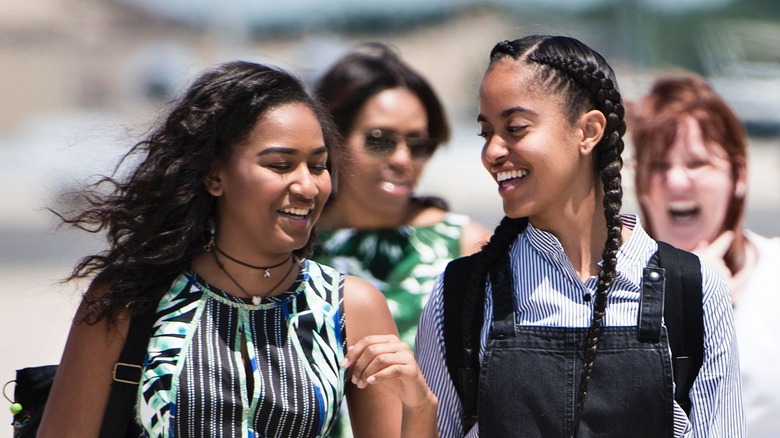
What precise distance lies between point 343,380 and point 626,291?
2.10 ft

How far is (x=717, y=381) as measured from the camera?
2404mm

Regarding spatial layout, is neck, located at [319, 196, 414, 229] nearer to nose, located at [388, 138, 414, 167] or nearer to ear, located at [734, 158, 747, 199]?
nose, located at [388, 138, 414, 167]

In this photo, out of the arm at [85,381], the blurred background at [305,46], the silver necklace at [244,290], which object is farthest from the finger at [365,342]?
the blurred background at [305,46]

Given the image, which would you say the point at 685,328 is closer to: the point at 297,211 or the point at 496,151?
the point at 496,151

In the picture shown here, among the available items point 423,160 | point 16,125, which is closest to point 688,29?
point 16,125

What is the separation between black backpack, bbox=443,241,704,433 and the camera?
7.87ft

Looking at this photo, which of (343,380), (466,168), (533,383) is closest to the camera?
(533,383)

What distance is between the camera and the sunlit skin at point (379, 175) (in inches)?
153

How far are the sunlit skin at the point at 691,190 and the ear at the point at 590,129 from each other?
1.11 m

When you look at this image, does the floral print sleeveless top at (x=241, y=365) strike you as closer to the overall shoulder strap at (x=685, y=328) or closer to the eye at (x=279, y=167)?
the eye at (x=279, y=167)

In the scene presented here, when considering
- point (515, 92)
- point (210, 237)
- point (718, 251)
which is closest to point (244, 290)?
point (210, 237)

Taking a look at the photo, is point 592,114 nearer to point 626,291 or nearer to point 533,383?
point 626,291

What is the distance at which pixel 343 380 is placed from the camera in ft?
8.45

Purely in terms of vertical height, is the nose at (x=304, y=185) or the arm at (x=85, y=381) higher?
the nose at (x=304, y=185)
